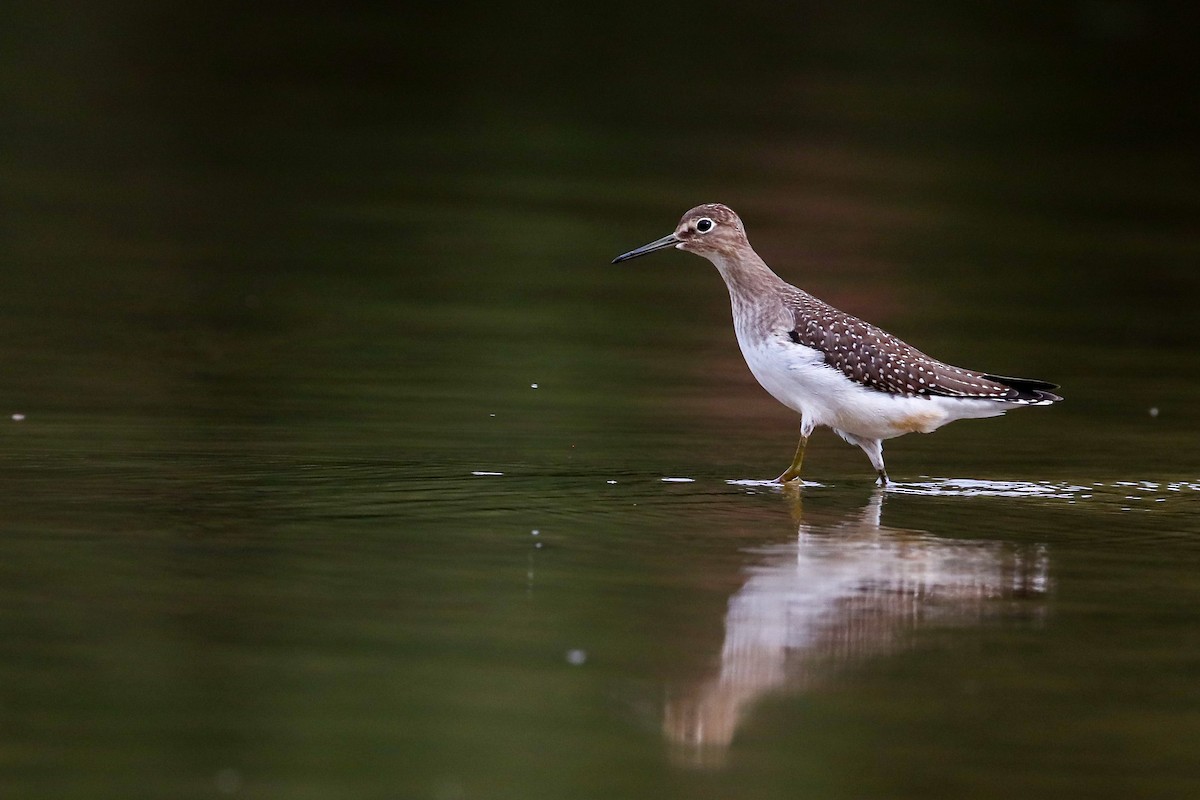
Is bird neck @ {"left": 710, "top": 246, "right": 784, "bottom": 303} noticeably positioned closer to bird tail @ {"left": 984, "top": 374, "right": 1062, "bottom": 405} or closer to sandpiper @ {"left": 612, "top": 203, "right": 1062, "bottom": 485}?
sandpiper @ {"left": 612, "top": 203, "right": 1062, "bottom": 485}

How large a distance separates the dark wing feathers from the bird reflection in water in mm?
1052

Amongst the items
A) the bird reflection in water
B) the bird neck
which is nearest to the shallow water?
the bird reflection in water

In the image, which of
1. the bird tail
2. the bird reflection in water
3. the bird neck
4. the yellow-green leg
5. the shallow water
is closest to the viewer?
the shallow water

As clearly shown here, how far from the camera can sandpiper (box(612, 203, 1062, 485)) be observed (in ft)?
32.2

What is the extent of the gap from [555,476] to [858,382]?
164 cm

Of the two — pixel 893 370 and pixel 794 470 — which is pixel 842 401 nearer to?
pixel 893 370

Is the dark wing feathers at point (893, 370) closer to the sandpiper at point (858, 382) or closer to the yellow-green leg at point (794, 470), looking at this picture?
the sandpiper at point (858, 382)

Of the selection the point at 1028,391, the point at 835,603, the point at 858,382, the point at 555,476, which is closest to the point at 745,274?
the point at 858,382

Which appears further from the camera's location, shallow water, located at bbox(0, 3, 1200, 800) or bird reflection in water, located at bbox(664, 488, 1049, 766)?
bird reflection in water, located at bbox(664, 488, 1049, 766)

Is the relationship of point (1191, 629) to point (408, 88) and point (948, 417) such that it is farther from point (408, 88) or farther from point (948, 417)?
point (408, 88)

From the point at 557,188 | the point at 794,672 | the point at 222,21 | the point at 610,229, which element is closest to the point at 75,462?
the point at 794,672

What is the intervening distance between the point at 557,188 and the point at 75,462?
10.6 m

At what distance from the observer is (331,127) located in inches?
880

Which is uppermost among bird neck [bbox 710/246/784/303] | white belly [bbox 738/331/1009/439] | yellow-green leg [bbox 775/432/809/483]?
bird neck [bbox 710/246/784/303]
